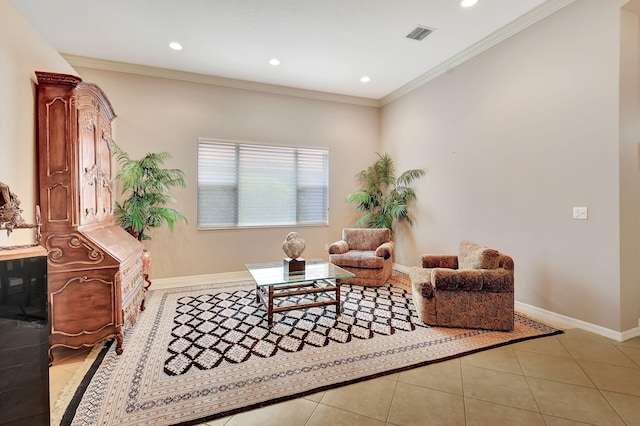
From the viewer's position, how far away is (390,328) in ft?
9.46

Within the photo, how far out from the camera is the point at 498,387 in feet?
6.53

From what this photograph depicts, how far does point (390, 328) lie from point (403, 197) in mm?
2739

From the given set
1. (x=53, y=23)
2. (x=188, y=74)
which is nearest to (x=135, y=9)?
(x=53, y=23)

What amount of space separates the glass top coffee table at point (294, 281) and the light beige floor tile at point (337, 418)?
4.07 ft

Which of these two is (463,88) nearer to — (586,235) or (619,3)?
(619,3)

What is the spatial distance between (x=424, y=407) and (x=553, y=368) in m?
1.19

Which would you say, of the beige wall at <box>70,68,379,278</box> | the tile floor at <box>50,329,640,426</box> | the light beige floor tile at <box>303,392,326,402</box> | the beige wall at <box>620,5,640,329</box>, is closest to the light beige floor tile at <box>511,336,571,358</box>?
the tile floor at <box>50,329,640,426</box>

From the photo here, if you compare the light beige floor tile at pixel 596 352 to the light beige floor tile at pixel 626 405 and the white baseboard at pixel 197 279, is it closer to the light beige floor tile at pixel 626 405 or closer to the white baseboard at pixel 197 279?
the light beige floor tile at pixel 626 405

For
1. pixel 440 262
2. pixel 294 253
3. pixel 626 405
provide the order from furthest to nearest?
pixel 440 262 → pixel 294 253 → pixel 626 405

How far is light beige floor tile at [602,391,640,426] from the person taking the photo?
1.70 meters

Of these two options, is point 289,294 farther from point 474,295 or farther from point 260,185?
point 260,185

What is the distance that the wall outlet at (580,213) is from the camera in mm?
2814

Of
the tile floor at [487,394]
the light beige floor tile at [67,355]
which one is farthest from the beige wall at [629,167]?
the light beige floor tile at [67,355]

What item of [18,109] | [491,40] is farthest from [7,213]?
[491,40]
